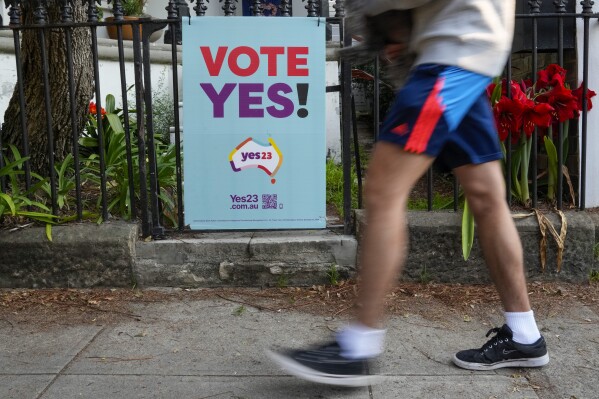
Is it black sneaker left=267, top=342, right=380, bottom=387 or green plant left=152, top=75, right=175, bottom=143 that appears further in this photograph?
green plant left=152, top=75, right=175, bottom=143

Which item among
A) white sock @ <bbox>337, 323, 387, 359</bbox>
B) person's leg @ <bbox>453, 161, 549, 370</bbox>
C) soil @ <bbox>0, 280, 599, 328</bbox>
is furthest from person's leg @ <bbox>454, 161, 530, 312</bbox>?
soil @ <bbox>0, 280, 599, 328</bbox>

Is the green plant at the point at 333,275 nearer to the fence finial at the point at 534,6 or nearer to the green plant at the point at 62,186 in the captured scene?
the green plant at the point at 62,186

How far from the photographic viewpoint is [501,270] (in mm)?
2633

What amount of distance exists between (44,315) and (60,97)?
5.54 feet

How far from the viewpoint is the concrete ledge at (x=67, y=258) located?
385 centimetres

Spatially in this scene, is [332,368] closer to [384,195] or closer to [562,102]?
[384,195]

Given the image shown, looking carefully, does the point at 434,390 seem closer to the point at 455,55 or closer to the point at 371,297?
the point at 371,297

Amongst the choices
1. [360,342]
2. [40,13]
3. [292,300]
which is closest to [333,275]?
[292,300]

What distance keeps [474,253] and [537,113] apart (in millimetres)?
836

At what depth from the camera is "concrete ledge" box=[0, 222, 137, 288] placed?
3848 mm

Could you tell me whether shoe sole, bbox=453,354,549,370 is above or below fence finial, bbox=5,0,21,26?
below

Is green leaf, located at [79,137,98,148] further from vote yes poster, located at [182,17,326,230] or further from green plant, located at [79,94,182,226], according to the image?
vote yes poster, located at [182,17,326,230]

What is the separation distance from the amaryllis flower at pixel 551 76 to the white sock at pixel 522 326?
1.74 metres

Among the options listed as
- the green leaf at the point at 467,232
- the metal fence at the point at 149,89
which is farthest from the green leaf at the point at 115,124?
the green leaf at the point at 467,232
